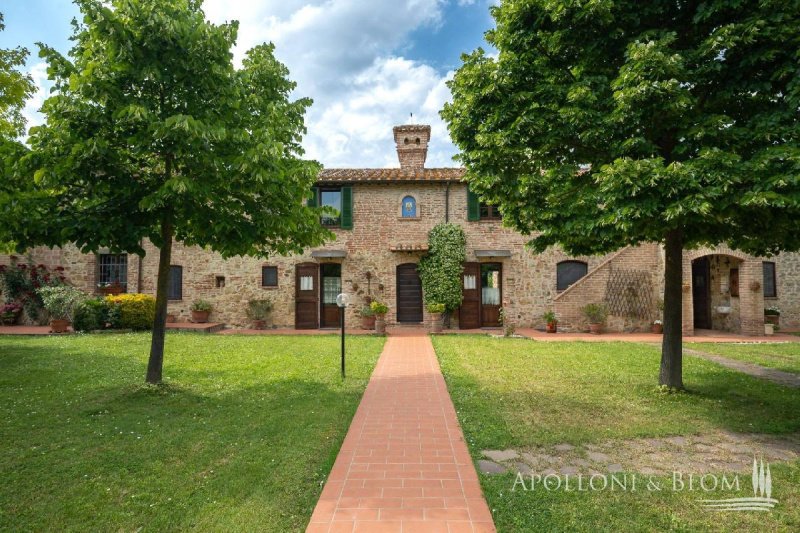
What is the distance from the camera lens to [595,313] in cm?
1376

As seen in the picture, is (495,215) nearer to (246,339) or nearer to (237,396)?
(246,339)

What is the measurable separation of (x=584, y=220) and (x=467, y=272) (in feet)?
33.5

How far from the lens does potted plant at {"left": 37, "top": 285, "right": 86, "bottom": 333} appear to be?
1365 centimetres

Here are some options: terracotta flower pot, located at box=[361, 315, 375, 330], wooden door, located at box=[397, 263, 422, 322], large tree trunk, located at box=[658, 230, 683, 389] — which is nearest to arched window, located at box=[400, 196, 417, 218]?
wooden door, located at box=[397, 263, 422, 322]

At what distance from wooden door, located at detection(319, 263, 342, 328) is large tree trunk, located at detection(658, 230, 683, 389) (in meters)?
11.1

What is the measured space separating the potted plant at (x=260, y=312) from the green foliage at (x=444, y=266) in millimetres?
5774

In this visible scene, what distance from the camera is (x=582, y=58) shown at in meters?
5.67

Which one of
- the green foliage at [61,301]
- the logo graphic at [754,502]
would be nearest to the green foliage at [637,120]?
the logo graphic at [754,502]

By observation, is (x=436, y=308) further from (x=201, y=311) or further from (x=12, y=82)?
(x=12, y=82)

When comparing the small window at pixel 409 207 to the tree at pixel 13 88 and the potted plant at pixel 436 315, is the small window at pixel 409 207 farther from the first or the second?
the tree at pixel 13 88

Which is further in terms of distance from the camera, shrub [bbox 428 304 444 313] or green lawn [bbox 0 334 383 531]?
shrub [bbox 428 304 444 313]

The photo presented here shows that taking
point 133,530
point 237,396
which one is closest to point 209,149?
point 237,396

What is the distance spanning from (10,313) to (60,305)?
3293mm

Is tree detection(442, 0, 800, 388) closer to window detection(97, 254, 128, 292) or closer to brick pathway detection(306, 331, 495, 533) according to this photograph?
brick pathway detection(306, 331, 495, 533)
